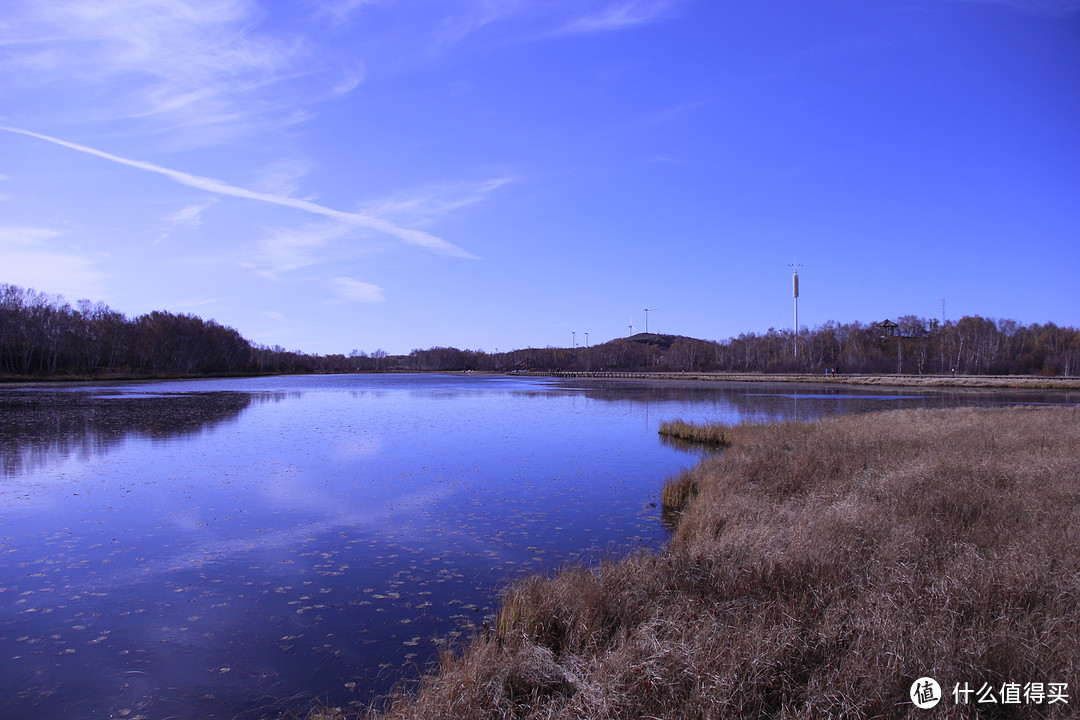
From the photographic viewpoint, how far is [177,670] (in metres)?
5.87

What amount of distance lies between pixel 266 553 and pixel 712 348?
165340mm

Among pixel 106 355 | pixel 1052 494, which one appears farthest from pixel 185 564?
pixel 106 355

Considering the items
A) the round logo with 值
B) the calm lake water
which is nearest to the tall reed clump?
the calm lake water

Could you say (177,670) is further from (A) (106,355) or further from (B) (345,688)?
(A) (106,355)

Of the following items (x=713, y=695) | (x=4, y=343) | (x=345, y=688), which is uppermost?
(x=4, y=343)

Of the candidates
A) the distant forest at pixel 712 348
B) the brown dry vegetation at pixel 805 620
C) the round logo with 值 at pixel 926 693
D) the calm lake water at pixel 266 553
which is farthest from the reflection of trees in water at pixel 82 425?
the distant forest at pixel 712 348

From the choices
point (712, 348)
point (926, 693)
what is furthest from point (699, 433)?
point (712, 348)

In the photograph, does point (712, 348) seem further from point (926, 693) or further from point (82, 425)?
point (926, 693)

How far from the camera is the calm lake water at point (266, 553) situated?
579 centimetres

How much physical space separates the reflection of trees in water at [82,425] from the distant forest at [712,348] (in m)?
51.6

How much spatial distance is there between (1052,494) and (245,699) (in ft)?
36.4

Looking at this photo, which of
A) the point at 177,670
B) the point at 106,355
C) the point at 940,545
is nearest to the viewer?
the point at 177,670

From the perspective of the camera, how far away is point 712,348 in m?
166

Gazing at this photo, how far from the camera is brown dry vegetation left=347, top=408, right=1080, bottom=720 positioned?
14.2 feet
